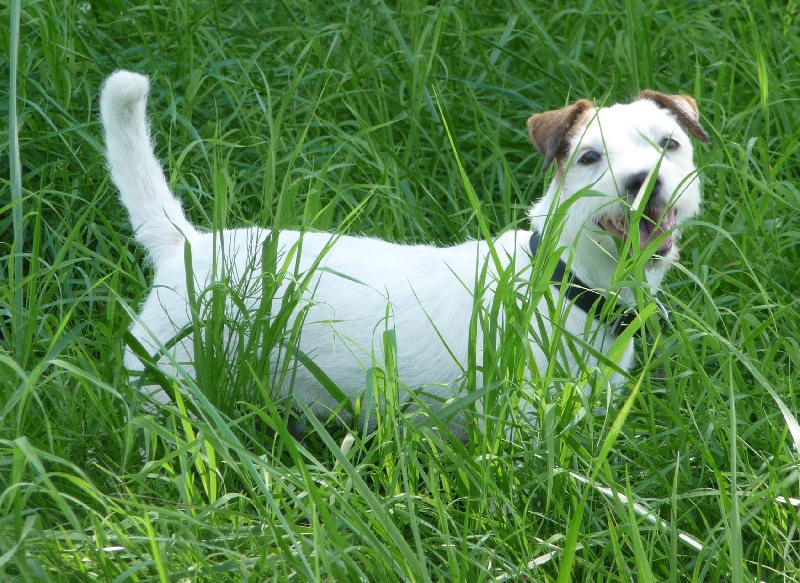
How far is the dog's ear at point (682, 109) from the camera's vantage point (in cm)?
344

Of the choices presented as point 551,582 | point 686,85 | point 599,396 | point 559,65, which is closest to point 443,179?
point 559,65

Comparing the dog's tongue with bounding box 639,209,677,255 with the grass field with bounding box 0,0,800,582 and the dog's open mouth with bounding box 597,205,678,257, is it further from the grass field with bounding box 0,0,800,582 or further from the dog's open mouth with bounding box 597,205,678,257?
the grass field with bounding box 0,0,800,582

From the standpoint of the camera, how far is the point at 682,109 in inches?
136

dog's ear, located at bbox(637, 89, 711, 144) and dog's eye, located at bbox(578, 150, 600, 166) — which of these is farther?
dog's ear, located at bbox(637, 89, 711, 144)

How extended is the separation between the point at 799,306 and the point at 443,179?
168cm

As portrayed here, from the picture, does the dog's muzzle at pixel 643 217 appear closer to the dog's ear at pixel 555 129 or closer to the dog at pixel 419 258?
the dog at pixel 419 258

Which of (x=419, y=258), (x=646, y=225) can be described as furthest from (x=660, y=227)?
(x=419, y=258)

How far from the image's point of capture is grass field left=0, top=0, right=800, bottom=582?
7.08 feet

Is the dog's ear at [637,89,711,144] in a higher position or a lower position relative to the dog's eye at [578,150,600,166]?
higher

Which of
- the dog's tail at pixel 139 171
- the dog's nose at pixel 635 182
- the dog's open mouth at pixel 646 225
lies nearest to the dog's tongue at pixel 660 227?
the dog's open mouth at pixel 646 225

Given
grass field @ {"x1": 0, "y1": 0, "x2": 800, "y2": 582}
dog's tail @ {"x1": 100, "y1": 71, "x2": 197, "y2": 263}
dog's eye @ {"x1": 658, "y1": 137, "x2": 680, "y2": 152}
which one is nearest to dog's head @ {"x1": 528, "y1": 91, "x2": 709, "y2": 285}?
dog's eye @ {"x1": 658, "y1": 137, "x2": 680, "y2": 152}

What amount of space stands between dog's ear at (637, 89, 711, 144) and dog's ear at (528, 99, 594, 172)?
257mm

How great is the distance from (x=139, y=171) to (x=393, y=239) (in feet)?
3.87

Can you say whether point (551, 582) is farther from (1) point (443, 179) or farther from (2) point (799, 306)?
(1) point (443, 179)
